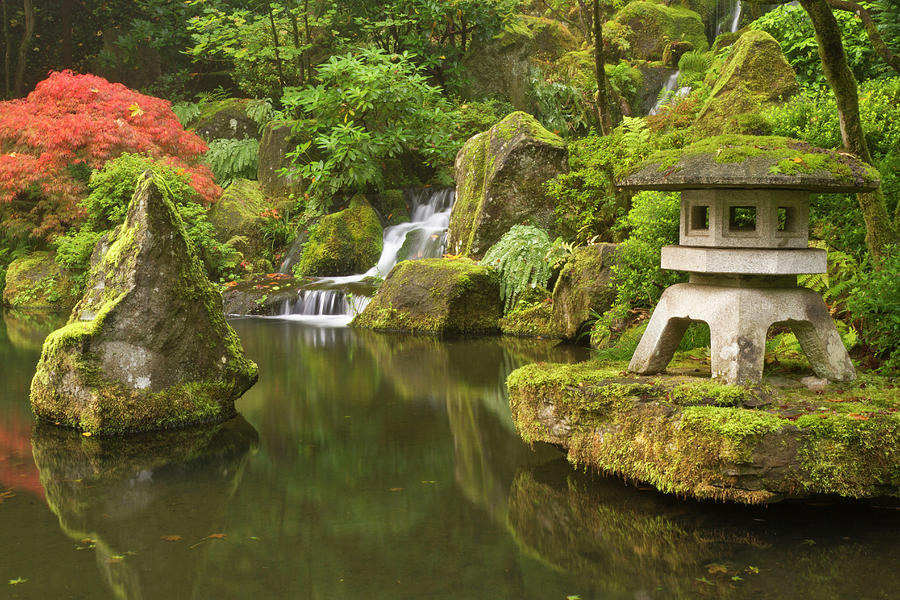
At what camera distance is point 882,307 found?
6145mm

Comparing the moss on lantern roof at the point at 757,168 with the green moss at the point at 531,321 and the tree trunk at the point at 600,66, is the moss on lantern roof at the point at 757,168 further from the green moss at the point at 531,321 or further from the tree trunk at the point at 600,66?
the green moss at the point at 531,321

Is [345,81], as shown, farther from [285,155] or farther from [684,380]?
[684,380]

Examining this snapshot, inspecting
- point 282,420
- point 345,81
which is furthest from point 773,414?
point 345,81

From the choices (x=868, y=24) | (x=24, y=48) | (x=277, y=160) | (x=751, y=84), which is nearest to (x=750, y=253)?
(x=868, y=24)

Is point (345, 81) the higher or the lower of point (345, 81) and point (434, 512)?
the higher

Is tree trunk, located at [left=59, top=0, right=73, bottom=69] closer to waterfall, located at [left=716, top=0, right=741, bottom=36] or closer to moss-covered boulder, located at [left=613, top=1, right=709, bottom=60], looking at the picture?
moss-covered boulder, located at [left=613, top=1, right=709, bottom=60]

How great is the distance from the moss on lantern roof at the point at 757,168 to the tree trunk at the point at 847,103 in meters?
0.97

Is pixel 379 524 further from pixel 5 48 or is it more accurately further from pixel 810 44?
pixel 5 48

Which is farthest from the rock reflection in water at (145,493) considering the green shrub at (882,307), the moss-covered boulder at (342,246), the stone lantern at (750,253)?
the moss-covered boulder at (342,246)

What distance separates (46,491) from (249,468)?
1.35m

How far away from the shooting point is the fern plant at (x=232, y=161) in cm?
2056

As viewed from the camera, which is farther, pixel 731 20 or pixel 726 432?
pixel 731 20

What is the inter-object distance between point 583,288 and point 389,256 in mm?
6253

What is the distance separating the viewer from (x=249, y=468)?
6.24 metres
